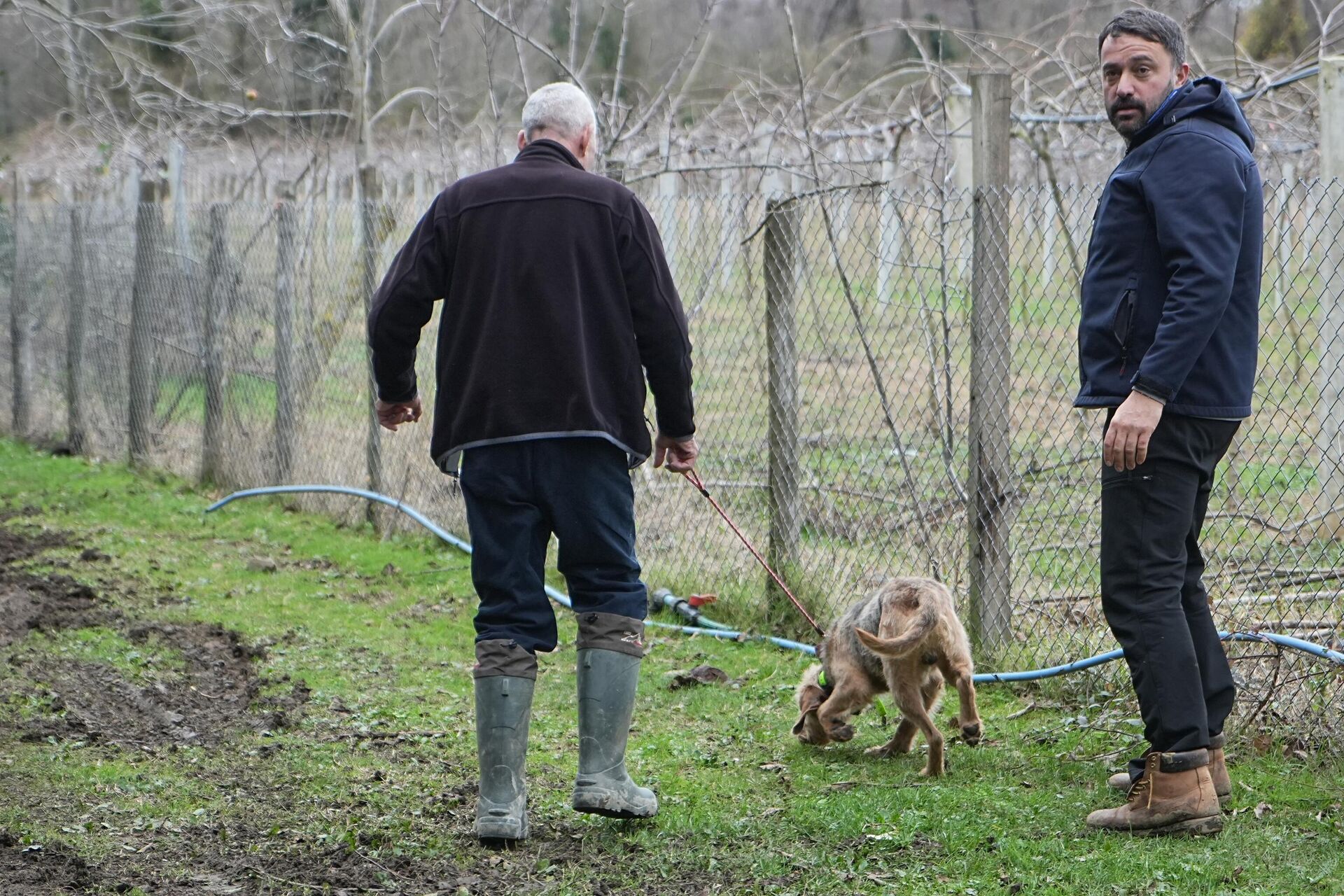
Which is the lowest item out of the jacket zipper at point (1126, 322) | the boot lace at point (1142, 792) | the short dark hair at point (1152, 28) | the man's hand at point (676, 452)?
the boot lace at point (1142, 792)

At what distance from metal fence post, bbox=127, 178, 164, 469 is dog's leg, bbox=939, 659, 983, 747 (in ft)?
28.6

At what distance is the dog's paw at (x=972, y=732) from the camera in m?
4.71

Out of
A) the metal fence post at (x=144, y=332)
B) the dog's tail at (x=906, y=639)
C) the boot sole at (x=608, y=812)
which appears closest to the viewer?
the boot sole at (x=608, y=812)

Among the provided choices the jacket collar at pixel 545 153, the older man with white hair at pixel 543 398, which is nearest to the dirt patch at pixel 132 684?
the older man with white hair at pixel 543 398

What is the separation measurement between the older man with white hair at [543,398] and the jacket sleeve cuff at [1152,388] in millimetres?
1346

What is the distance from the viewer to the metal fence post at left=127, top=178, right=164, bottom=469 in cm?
1108

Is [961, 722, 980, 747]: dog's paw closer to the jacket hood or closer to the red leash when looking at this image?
the red leash

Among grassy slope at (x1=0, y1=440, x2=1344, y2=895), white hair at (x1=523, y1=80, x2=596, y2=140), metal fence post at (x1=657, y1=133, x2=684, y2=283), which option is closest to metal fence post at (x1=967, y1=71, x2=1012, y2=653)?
grassy slope at (x1=0, y1=440, x2=1344, y2=895)

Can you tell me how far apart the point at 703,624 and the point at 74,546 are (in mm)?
4459

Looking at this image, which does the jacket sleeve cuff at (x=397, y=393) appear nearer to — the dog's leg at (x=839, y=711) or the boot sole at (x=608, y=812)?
the boot sole at (x=608, y=812)

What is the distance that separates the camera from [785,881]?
363cm

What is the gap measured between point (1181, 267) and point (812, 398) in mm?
4472

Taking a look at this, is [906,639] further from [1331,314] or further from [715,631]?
[1331,314]

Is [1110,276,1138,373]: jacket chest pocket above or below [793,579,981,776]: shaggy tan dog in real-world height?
above
